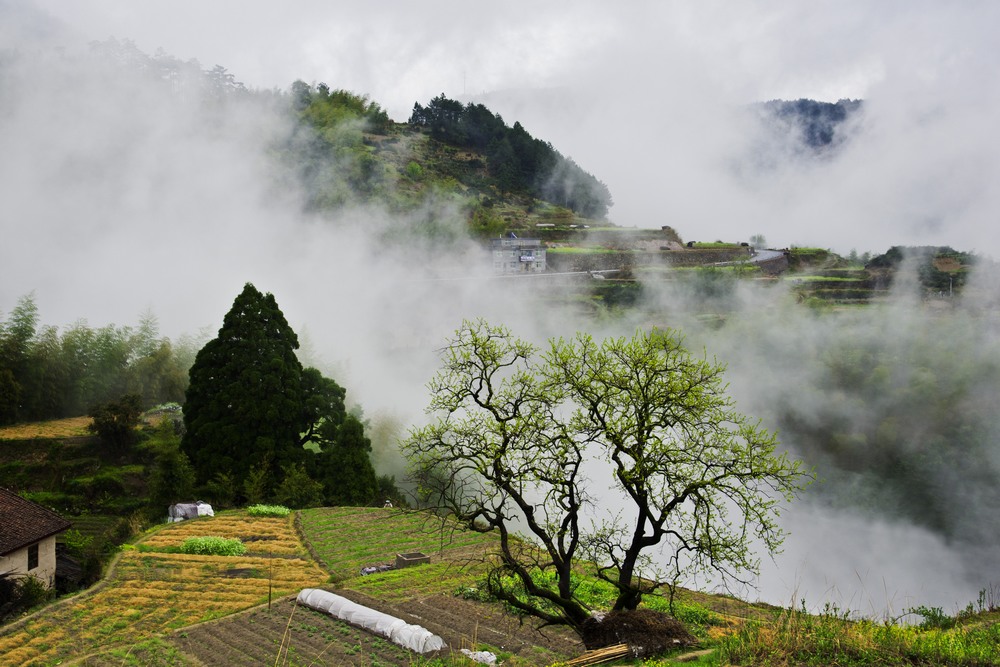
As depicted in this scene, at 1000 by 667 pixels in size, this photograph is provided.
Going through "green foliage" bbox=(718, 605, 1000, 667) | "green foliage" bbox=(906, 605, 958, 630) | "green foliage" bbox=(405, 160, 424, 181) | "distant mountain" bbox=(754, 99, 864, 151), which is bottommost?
"green foliage" bbox=(906, 605, 958, 630)

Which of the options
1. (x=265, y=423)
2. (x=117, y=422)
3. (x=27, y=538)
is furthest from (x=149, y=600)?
(x=117, y=422)

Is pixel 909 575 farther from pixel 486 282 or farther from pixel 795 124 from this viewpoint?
pixel 795 124

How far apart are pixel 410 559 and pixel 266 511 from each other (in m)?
6.05

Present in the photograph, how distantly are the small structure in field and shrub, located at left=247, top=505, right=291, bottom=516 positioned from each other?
5385mm

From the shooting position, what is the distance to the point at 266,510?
2009 cm

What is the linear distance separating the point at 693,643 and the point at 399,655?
3.99m

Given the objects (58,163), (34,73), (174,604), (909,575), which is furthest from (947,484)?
(34,73)

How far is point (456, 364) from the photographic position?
9.74m

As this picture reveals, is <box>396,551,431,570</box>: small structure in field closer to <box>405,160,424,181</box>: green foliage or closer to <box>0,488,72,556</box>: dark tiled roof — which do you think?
<box>0,488,72,556</box>: dark tiled roof

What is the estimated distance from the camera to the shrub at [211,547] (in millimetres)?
16469

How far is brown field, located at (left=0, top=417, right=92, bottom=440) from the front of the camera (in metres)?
25.8

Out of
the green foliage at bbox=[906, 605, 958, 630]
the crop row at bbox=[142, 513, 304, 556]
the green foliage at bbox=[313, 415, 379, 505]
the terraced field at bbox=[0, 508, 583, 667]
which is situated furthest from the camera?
the green foliage at bbox=[313, 415, 379, 505]

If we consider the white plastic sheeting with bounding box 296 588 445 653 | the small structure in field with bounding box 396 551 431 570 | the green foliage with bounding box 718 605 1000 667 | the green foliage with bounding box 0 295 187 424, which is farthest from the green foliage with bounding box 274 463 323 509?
the green foliage with bounding box 718 605 1000 667

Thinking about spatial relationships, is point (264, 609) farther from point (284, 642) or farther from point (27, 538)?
point (27, 538)
